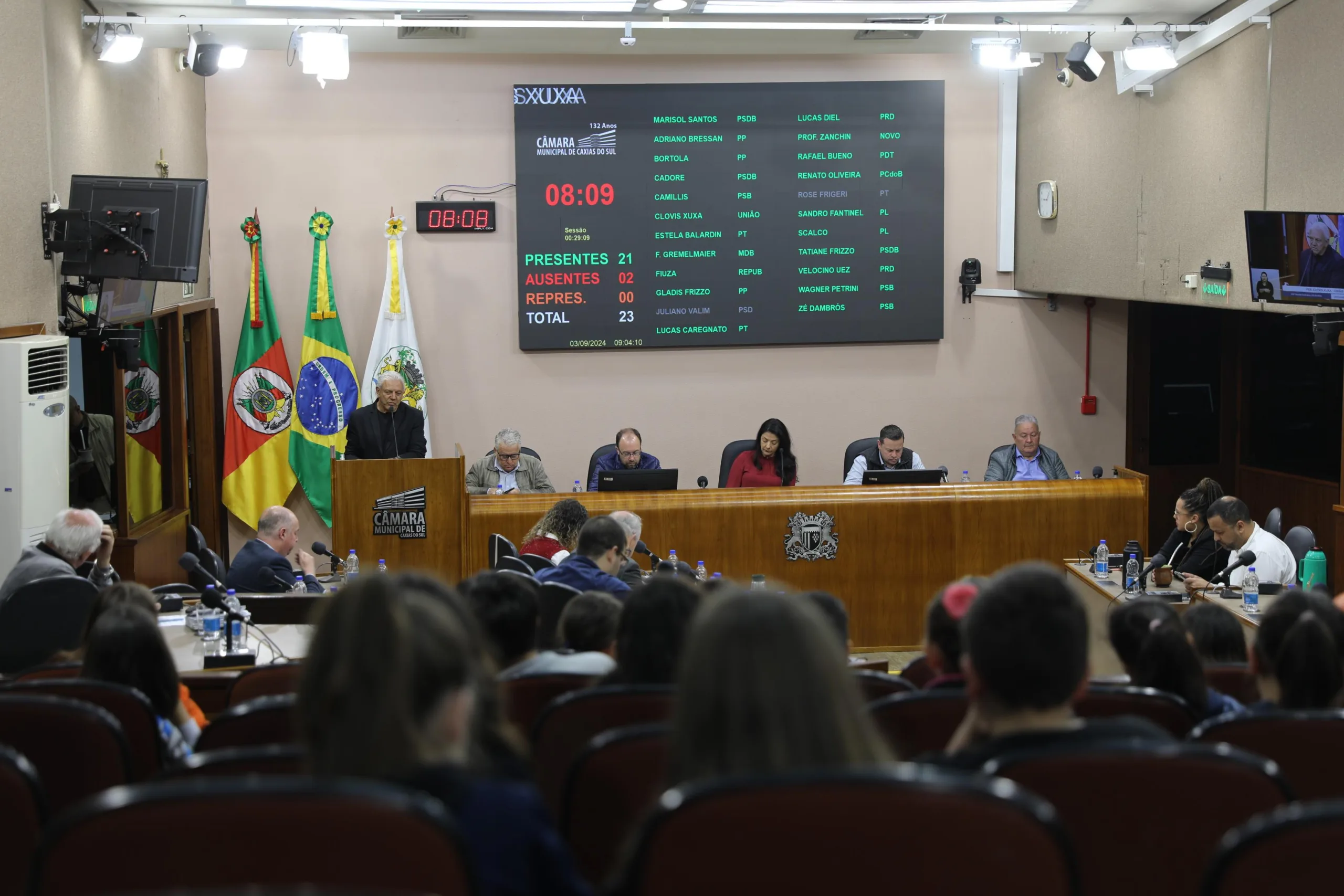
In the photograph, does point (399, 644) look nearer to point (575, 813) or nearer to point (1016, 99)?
point (575, 813)

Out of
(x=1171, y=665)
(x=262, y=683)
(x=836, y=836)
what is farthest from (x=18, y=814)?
(x=1171, y=665)

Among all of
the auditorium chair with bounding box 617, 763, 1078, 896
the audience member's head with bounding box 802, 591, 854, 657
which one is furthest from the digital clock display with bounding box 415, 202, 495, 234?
the auditorium chair with bounding box 617, 763, 1078, 896

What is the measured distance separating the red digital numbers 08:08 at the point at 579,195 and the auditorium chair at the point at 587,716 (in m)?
6.51

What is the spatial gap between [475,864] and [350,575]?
4.71m

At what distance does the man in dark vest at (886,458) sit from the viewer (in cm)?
767

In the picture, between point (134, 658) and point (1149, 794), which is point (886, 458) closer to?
point (134, 658)

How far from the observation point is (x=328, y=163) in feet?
28.0

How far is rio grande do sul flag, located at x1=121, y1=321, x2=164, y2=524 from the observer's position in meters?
6.91

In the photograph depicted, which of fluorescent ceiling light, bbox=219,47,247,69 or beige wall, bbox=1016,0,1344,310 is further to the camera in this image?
fluorescent ceiling light, bbox=219,47,247,69

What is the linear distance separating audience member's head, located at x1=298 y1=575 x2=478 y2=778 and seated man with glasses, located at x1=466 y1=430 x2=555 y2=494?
19.2 feet

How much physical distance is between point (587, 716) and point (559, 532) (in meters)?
3.41

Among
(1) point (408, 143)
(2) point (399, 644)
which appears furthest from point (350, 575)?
(2) point (399, 644)

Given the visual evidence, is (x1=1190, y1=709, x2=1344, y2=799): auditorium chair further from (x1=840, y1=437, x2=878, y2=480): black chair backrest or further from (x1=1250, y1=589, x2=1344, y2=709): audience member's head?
(x1=840, y1=437, x2=878, y2=480): black chair backrest

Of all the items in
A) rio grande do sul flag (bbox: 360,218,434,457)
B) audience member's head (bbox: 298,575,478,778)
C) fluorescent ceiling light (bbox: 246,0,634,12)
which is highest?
fluorescent ceiling light (bbox: 246,0,634,12)
